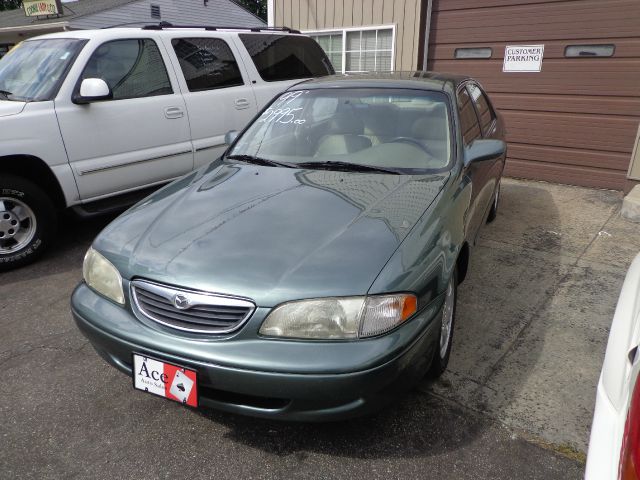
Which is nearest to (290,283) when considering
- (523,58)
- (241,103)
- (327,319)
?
(327,319)

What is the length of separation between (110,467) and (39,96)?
3.13 meters

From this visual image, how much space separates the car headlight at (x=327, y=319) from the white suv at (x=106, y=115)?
7.13 ft

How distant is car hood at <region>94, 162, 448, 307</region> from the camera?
1.94m

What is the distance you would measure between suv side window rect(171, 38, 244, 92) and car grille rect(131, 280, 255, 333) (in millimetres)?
3299

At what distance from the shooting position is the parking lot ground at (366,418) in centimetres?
207

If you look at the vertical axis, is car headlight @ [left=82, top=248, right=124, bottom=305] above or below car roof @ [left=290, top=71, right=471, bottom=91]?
below

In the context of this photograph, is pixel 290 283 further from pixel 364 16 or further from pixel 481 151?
pixel 364 16

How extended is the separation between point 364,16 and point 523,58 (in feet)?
8.19

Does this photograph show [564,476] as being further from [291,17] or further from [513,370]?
[291,17]

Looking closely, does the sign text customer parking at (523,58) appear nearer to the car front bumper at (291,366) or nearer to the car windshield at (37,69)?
the car windshield at (37,69)

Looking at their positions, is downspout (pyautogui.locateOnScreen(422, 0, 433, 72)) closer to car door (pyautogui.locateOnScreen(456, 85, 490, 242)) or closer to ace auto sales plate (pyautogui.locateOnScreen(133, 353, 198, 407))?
car door (pyautogui.locateOnScreen(456, 85, 490, 242))

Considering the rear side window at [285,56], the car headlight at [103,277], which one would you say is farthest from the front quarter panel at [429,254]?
the rear side window at [285,56]

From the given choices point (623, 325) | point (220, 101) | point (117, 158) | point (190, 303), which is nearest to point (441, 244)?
point (623, 325)

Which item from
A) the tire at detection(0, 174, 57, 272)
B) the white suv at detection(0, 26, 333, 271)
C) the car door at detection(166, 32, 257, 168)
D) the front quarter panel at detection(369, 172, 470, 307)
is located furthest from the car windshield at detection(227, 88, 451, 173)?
the tire at detection(0, 174, 57, 272)
